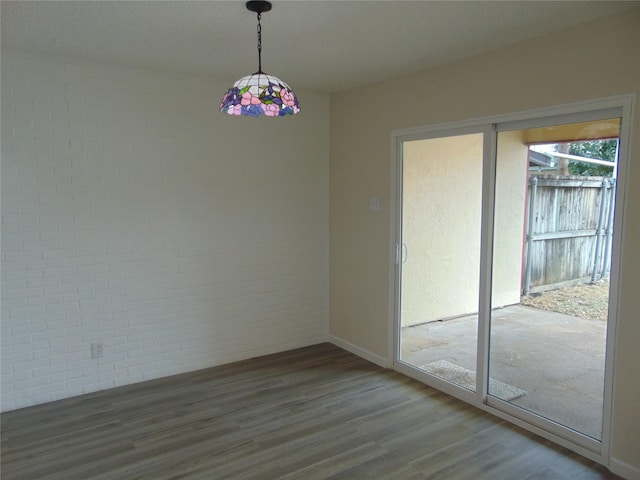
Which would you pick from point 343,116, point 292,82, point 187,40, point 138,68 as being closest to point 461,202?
point 343,116

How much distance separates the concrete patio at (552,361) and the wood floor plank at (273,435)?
0.26m

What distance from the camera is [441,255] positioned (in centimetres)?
416

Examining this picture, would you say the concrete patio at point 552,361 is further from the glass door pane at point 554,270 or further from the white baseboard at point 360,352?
the white baseboard at point 360,352

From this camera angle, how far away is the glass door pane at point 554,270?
9.48 feet

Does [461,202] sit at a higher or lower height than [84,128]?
lower

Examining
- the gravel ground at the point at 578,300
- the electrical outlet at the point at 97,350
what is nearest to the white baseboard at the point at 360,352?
the gravel ground at the point at 578,300

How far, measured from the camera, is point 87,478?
270 cm

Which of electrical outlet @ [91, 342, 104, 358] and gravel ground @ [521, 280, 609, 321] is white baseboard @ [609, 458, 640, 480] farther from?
electrical outlet @ [91, 342, 104, 358]

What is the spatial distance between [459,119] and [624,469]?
8.09 feet

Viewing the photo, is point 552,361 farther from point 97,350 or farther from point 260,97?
point 97,350

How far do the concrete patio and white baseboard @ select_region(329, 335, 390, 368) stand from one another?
88cm

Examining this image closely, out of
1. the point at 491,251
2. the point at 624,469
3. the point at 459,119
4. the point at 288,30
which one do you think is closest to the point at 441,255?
the point at 491,251

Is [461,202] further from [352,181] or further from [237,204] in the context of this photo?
[237,204]

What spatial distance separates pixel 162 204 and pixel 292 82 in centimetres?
159
